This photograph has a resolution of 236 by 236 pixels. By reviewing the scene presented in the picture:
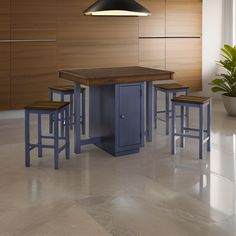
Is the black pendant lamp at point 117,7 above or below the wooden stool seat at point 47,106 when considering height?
above

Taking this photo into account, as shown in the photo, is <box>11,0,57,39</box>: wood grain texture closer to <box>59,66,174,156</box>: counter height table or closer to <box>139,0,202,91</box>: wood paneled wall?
<box>139,0,202,91</box>: wood paneled wall

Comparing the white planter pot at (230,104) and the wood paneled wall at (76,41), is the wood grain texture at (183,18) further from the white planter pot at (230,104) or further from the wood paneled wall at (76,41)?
the white planter pot at (230,104)

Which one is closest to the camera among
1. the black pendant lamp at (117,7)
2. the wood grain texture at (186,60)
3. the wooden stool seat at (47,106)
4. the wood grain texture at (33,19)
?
the wooden stool seat at (47,106)

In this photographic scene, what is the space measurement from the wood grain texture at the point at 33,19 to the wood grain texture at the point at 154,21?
1.51m

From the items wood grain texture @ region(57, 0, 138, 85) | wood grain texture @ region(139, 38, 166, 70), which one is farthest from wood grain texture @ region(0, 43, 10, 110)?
wood grain texture @ region(139, 38, 166, 70)

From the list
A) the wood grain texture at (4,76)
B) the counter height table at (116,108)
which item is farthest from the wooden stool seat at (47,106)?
the wood grain texture at (4,76)

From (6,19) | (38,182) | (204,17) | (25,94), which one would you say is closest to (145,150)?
(38,182)

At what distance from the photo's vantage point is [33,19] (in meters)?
6.14

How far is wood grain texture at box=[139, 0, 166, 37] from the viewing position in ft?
23.1

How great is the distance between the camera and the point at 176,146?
481 cm

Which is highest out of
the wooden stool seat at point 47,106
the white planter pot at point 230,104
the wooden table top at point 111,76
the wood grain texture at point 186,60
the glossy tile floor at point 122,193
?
the wood grain texture at point 186,60

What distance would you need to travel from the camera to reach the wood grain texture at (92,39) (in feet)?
21.0

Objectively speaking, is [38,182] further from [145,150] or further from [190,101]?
[190,101]

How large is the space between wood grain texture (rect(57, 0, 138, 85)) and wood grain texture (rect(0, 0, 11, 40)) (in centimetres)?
73
